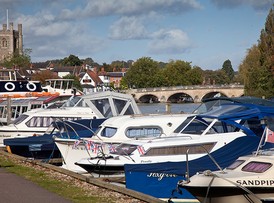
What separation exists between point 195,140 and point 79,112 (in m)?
12.9

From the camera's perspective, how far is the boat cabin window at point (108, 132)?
23.6m

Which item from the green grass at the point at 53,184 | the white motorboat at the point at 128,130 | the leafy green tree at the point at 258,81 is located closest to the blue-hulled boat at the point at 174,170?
the green grass at the point at 53,184

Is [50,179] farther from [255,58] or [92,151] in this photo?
[255,58]

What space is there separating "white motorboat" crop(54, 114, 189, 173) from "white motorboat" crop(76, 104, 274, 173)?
2.25 m

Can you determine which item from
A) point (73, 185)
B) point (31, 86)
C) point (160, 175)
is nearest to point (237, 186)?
point (160, 175)

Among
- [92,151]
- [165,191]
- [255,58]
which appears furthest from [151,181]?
[255,58]

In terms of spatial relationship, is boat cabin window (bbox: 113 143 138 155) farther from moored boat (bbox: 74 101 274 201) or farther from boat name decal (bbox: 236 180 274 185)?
boat name decal (bbox: 236 180 274 185)

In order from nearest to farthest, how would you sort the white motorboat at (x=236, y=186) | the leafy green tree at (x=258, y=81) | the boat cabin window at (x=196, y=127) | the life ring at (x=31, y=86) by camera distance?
1. the white motorboat at (x=236, y=186)
2. the boat cabin window at (x=196, y=127)
3. the life ring at (x=31, y=86)
4. the leafy green tree at (x=258, y=81)

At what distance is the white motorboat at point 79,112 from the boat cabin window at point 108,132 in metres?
6.47

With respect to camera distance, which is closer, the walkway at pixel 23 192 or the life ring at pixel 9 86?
the walkway at pixel 23 192

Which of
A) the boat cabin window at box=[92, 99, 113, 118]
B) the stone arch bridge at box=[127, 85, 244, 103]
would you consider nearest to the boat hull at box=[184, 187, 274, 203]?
the boat cabin window at box=[92, 99, 113, 118]

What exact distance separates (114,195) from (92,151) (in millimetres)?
7717

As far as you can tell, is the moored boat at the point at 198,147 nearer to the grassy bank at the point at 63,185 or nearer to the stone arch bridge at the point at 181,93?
the grassy bank at the point at 63,185

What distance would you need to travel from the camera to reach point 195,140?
19.2 m
